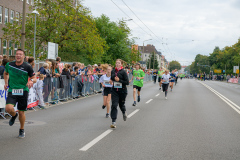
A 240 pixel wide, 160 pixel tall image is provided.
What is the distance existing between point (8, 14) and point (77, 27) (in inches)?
434

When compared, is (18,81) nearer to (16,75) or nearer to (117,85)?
(16,75)

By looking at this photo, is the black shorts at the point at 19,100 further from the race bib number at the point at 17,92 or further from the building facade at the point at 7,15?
the building facade at the point at 7,15

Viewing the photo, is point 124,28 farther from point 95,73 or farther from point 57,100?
point 57,100

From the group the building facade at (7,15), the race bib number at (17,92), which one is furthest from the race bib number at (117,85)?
the building facade at (7,15)

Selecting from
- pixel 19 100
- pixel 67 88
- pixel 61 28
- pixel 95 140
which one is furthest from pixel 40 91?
pixel 61 28

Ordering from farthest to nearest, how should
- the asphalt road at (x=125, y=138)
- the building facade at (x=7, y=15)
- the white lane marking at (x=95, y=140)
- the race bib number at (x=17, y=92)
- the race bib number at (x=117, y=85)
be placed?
the building facade at (x=7, y=15)
the race bib number at (x=117, y=85)
the race bib number at (x=17, y=92)
the white lane marking at (x=95, y=140)
the asphalt road at (x=125, y=138)

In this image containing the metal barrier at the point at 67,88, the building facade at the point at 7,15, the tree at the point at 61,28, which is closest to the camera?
the metal barrier at the point at 67,88

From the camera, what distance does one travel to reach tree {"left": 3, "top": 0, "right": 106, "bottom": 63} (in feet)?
108

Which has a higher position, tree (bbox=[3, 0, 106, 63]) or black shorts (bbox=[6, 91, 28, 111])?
tree (bbox=[3, 0, 106, 63])

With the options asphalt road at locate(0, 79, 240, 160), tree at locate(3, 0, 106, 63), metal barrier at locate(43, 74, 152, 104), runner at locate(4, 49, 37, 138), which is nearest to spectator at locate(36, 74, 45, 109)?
metal barrier at locate(43, 74, 152, 104)

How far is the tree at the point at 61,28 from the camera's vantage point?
32906 millimetres

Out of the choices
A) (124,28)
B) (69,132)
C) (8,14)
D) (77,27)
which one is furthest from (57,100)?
(124,28)

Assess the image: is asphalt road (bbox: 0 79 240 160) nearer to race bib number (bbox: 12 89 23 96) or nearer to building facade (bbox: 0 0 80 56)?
race bib number (bbox: 12 89 23 96)

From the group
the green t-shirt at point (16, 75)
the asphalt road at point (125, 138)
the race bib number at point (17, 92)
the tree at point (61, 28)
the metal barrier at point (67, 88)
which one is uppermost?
the tree at point (61, 28)
